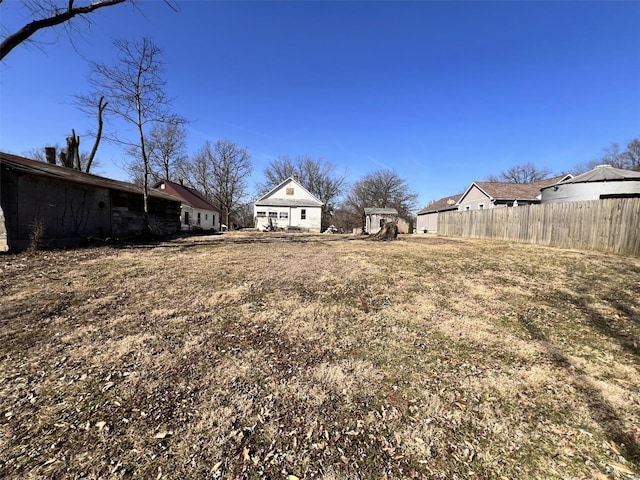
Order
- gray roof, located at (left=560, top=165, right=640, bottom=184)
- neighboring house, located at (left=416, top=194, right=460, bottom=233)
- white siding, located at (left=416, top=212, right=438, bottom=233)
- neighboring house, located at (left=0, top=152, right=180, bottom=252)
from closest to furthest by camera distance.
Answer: neighboring house, located at (left=0, top=152, right=180, bottom=252), gray roof, located at (left=560, top=165, right=640, bottom=184), neighboring house, located at (left=416, top=194, right=460, bottom=233), white siding, located at (left=416, top=212, right=438, bottom=233)

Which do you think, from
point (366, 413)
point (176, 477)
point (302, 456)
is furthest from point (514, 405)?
point (176, 477)

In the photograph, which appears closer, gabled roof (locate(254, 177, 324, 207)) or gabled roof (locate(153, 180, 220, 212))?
gabled roof (locate(153, 180, 220, 212))

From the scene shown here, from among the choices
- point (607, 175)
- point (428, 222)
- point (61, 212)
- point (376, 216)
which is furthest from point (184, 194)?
point (607, 175)

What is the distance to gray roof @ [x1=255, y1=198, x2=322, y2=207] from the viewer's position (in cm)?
3073

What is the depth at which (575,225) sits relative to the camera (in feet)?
33.7

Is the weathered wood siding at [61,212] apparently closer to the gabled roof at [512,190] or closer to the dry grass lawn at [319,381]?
the dry grass lawn at [319,381]

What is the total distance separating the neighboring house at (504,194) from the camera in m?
23.4

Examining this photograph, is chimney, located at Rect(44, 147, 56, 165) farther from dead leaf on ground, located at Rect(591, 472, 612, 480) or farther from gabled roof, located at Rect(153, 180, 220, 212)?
dead leaf on ground, located at Rect(591, 472, 612, 480)

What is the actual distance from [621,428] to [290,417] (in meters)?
2.62

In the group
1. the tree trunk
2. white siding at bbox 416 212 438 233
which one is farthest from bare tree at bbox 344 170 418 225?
the tree trunk

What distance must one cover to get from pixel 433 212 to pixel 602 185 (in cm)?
2175

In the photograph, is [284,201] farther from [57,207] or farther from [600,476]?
[600,476]

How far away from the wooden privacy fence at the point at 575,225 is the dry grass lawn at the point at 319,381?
485 cm

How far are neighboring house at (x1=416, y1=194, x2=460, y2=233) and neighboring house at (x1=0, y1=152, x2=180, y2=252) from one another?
29093 millimetres
